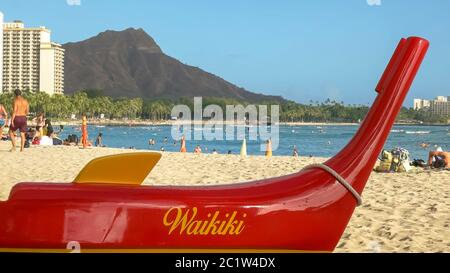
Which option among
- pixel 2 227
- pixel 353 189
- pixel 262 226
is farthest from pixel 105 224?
pixel 353 189

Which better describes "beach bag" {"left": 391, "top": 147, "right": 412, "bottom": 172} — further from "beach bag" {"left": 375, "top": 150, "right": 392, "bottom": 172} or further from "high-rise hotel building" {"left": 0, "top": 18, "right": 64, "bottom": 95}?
"high-rise hotel building" {"left": 0, "top": 18, "right": 64, "bottom": 95}

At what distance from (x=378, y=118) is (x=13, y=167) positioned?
10.5 m

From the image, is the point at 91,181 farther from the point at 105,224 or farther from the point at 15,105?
the point at 15,105

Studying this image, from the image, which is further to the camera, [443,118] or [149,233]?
[443,118]

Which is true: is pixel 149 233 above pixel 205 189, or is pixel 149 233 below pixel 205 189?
below

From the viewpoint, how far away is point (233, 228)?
8.41 ft

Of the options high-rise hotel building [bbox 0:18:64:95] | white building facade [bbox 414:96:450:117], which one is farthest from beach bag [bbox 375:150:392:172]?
white building facade [bbox 414:96:450:117]

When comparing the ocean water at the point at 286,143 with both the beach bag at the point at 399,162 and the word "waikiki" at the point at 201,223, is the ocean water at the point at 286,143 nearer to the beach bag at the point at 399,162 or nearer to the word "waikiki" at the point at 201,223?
the beach bag at the point at 399,162

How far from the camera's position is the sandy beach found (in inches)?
222

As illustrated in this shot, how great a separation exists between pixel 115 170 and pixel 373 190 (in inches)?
297

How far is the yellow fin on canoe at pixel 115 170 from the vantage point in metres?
2.64

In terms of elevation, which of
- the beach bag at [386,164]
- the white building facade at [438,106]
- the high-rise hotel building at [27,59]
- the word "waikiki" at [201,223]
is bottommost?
the beach bag at [386,164]

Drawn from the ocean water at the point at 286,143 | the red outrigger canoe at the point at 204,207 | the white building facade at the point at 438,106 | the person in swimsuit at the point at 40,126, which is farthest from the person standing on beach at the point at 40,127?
the white building facade at the point at 438,106

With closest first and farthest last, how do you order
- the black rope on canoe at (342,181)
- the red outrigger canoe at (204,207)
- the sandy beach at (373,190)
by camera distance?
1. the red outrigger canoe at (204,207)
2. the black rope on canoe at (342,181)
3. the sandy beach at (373,190)
